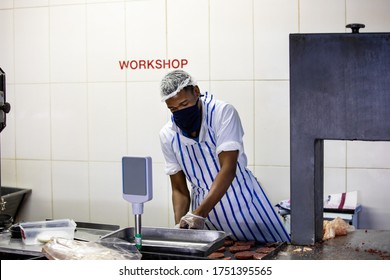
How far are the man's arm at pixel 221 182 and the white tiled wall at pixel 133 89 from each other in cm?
92

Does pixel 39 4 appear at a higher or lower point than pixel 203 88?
higher

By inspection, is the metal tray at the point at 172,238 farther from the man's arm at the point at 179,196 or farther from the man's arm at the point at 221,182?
the man's arm at the point at 179,196

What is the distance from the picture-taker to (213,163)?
8.99 ft

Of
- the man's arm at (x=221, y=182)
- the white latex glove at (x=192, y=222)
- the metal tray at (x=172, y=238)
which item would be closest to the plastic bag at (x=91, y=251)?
the metal tray at (x=172, y=238)

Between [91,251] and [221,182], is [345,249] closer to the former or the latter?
[221,182]

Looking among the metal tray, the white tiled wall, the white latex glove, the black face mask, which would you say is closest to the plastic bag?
the metal tray

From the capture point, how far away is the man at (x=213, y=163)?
8.43 ft

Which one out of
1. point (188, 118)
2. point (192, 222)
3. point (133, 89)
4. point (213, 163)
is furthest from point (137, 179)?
point (133, 89)

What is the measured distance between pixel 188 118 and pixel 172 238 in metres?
0.70

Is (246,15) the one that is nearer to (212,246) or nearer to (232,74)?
(232,74)

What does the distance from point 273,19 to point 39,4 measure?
1.71 metres

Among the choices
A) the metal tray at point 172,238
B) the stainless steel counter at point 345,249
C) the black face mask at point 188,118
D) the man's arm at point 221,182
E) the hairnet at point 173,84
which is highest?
the hairnet at point 173,84

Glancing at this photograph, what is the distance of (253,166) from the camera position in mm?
3498

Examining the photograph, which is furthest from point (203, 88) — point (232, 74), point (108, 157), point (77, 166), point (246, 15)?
point (77, 166)
